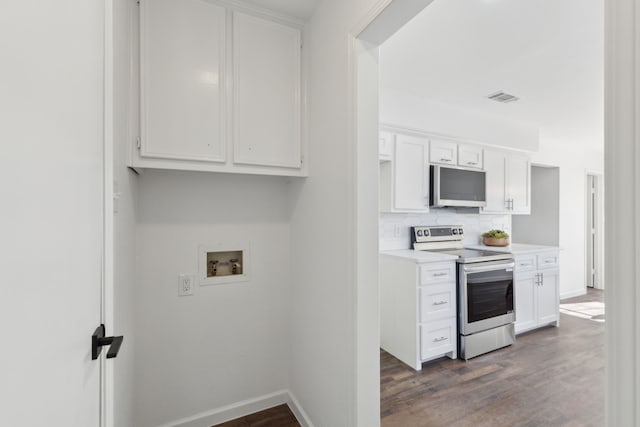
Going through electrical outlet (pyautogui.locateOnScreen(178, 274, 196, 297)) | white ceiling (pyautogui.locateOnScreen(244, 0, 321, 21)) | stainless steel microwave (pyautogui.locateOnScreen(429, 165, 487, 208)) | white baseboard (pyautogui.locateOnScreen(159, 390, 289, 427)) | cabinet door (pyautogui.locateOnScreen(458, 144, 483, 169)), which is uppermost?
white ceiling (pyautogui.locateOnScreen(244, 0, 321, 21))

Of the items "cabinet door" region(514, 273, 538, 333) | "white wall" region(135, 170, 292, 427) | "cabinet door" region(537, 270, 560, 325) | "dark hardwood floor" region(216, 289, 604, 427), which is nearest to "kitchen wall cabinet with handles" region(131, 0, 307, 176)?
"white wall" region(135, 170, 292, 427)

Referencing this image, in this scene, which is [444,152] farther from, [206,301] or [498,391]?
[206,301]

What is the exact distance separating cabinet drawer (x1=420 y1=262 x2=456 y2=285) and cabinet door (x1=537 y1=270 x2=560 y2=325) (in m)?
1.64

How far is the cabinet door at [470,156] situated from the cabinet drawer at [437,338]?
6.04 ft

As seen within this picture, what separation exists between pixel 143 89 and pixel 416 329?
108 inches

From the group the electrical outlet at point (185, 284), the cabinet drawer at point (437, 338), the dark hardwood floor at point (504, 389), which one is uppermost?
the electrical outlet at point (185, 284)

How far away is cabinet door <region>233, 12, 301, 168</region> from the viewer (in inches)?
66.4

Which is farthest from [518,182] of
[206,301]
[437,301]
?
[206,301]

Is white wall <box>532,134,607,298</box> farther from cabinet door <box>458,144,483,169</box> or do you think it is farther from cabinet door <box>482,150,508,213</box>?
cabinet door <box>458,144,483,169</box>

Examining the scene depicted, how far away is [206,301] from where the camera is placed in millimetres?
1902

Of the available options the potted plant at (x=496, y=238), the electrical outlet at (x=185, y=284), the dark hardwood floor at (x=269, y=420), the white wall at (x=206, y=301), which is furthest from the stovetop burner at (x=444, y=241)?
the electrical outlet at (x=185, y=284)
